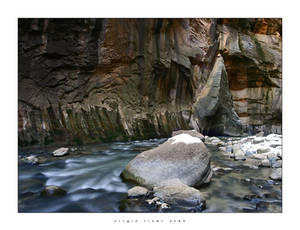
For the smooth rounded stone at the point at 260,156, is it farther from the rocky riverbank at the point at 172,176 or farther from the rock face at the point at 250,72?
the rock face at the point at 250,72

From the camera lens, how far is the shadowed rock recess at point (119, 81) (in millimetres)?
4809

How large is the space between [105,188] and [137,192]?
20.1 inches

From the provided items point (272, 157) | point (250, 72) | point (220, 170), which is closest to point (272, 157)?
point (272, 157)

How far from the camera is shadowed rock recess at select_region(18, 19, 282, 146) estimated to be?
4809mm

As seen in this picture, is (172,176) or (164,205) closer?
(164,205)

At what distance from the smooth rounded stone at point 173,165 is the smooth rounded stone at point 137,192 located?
158mm

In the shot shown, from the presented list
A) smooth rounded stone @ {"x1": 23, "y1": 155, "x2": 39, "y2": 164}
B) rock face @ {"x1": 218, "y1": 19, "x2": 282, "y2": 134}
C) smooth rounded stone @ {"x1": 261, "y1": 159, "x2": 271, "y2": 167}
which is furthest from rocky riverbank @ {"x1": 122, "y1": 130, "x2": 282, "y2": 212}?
rock face @ {"x1": 218, "y1": 19, "x2": 282, "y2": 134}

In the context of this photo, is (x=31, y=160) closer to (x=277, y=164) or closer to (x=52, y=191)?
(x=52, y=191)

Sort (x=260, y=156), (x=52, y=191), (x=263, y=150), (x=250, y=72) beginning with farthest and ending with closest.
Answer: (x=250, y=72) < (x=263, y=150) < (x=260, y=156) < (x=52, y=191)

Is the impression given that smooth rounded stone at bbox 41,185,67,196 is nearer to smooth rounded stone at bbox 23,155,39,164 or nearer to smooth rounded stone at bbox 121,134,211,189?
smooth rounded stone at bbox 121,134,211,189

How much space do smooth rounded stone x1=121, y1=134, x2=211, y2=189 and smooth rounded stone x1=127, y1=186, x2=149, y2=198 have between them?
16 centimetres

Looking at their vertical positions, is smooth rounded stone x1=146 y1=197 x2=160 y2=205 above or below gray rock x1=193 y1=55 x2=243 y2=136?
below

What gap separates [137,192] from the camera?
2.42 metres
